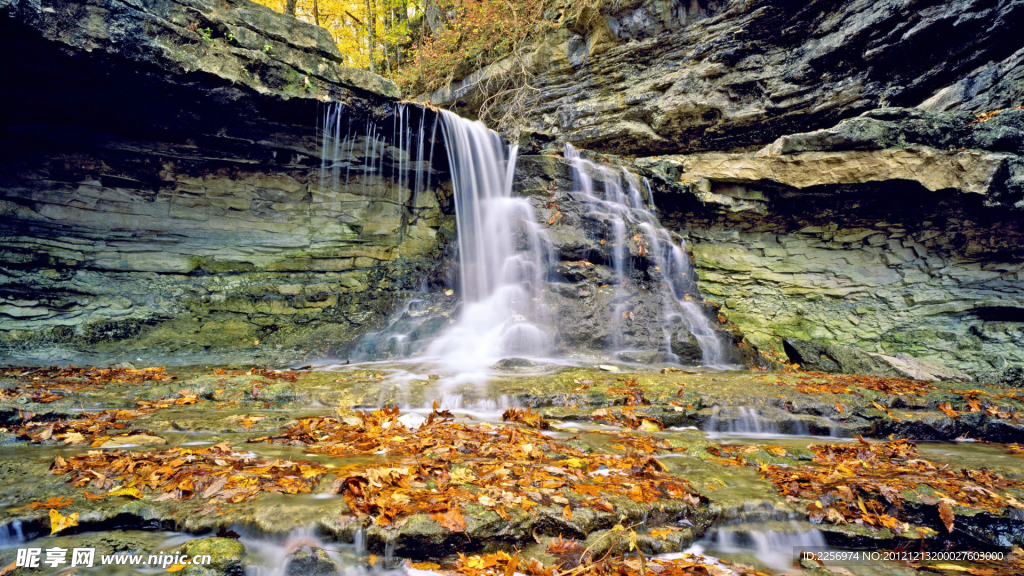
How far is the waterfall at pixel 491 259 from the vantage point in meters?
8.29

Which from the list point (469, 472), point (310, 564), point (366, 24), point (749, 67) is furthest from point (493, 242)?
point (366, 24)

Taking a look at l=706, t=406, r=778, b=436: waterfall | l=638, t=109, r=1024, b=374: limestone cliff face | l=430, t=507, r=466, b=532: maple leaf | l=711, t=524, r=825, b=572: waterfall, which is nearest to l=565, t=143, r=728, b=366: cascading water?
l=638, t=109, r=1024, b=374: limestone cliff face

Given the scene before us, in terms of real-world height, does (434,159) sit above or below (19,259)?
above

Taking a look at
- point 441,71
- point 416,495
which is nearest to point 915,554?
point 416,495

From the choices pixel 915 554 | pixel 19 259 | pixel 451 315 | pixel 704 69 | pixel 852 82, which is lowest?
pixel 915 554

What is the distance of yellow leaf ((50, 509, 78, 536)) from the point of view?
88.7 inches

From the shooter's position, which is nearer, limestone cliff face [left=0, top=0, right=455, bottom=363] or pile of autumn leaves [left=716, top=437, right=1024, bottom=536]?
pile of autumn leaves [left=716, top=437, right=1024, bottom=536]

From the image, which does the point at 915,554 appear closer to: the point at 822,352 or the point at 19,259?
the point at 822,352

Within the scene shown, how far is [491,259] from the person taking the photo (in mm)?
10203

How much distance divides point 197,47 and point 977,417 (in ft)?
38.2

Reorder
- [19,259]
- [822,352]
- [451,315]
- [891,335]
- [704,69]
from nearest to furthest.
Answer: [19,259] → [822,352] → [451,315] → [891,335] → [704,69]

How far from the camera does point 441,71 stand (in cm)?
1648

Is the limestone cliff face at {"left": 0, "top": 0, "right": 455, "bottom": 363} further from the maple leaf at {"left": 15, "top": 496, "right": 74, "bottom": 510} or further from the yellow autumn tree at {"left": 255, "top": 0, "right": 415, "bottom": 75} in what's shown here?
the yellow autumn tree at {"left": 255, "top": 0, "right": 415, "bottom": 75}

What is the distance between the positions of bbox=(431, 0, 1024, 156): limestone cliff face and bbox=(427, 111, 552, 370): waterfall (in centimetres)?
422
